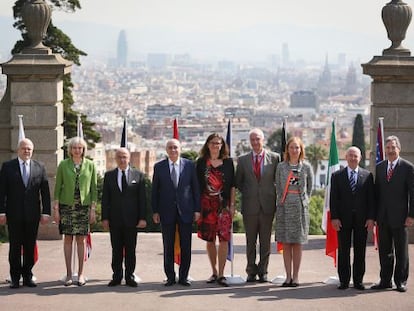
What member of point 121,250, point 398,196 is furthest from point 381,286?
point 121,250

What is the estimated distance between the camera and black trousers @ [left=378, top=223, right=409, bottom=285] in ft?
29.9

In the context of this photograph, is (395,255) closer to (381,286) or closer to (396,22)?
(381,286)

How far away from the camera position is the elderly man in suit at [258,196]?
9.40m

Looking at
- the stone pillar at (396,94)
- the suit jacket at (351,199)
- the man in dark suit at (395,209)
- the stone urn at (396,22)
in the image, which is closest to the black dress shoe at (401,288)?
the man in dark suit at (395,209)

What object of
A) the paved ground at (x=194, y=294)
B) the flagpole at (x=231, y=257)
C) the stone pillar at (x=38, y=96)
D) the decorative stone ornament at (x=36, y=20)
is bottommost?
the paved ground at (x=194, y=294)

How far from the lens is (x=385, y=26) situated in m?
11.9

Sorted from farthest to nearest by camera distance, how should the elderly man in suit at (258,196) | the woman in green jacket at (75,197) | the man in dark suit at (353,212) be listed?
the elderly man in suit at (258,196), the woman in green jacket at (75,197), the man in dark suit at (353,212)

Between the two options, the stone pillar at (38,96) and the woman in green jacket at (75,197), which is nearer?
the woman in green jacket at (75,197)

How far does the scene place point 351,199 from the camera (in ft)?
30.0

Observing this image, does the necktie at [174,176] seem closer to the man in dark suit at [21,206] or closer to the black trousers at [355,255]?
the man in dark suit at [21,206]

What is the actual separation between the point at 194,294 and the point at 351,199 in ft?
5.48

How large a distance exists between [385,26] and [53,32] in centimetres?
1626

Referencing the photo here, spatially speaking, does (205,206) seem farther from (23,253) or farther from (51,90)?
(51,90)

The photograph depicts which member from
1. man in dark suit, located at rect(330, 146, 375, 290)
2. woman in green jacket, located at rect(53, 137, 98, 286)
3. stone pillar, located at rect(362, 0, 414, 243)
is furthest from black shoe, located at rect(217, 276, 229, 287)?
stone pillar, located at rect(362, 0, 414, 243)
